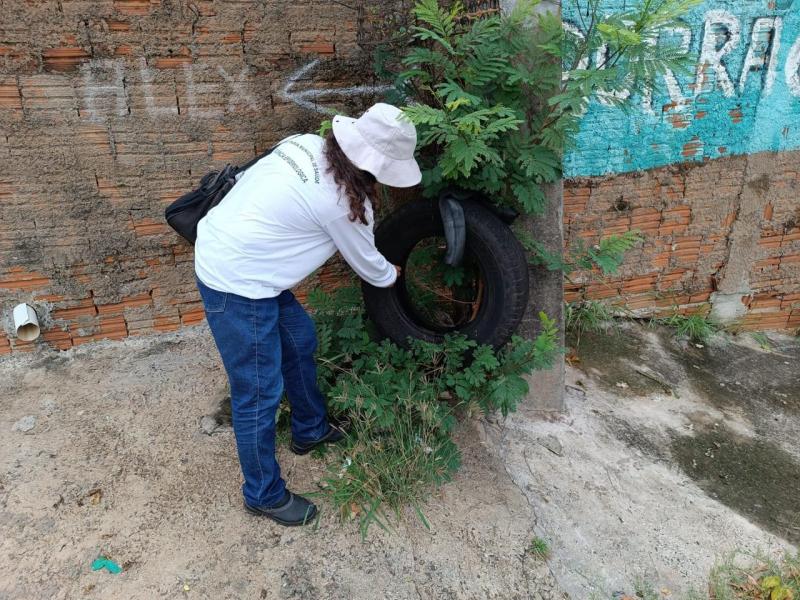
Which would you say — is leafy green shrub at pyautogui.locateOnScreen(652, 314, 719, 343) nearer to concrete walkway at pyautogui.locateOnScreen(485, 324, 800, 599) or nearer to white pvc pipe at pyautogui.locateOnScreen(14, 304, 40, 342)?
concrete walkway at pyautogui.locateOnScreen(485, 324, 800, 599)

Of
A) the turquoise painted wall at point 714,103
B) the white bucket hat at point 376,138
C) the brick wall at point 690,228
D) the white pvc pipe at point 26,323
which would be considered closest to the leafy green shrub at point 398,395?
the white bucket hat at point 376,138

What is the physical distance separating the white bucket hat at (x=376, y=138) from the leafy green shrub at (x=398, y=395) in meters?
1.01

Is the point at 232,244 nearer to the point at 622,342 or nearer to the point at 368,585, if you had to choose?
the point at 368,585

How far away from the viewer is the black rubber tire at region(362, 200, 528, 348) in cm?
277

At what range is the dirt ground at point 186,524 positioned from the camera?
2227mm

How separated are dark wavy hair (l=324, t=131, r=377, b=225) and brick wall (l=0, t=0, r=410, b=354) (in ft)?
4.02

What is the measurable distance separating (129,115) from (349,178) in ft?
5.21

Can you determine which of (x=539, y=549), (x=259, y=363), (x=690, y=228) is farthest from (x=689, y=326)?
(x=259, y=363)

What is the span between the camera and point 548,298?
3.27 m

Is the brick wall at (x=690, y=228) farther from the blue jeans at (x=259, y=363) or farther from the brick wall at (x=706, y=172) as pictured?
the blue jeans at (x=259, y=363)

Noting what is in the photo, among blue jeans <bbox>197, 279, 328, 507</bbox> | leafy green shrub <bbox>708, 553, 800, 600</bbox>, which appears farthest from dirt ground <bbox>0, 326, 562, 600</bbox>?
leafy green shrub <bbox>708, 553, 800, 600</bbox>

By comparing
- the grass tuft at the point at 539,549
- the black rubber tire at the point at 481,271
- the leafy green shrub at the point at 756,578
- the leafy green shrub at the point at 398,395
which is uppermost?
the black rubber tire at the point at 481,271

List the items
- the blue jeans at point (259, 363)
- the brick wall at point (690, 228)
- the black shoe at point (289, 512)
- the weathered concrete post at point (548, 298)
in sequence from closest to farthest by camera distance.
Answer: the blue jeans at point (259, 363) < the black shoe at point (289, 512) < the weathered concrete post at point (548, 298) < the brick wall at point (690, 228)

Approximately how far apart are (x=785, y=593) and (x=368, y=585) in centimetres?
173
